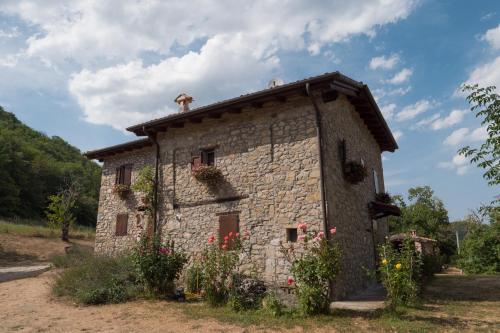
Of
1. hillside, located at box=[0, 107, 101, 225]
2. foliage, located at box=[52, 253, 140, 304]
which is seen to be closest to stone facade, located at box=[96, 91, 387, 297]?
A: foliage, located at box=[52, 253, 140, 304]

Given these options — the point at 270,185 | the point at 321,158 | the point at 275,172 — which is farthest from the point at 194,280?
the point at 321,158

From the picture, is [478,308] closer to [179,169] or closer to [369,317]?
[369,317]

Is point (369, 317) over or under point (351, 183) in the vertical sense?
under

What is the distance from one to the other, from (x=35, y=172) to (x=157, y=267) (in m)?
35.6

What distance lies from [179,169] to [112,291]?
447 centimetres

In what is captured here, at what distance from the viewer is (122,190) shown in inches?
569

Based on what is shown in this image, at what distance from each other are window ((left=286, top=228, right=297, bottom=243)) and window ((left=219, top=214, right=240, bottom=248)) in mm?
1579

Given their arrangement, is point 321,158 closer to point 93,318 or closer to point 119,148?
point 93,318

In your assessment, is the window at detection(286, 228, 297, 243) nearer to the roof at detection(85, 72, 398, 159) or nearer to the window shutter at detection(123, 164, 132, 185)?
the roof at detection(85, 72, 398, 159)

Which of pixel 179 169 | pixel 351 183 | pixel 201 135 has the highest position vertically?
pixel 201 135

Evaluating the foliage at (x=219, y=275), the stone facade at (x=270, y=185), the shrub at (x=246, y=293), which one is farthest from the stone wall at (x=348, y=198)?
the foliage at (x=219, y=275)

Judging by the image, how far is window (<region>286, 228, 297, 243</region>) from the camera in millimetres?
9406

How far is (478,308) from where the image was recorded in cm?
801

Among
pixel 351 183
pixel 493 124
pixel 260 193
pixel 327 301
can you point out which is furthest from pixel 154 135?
pixel 493 124
